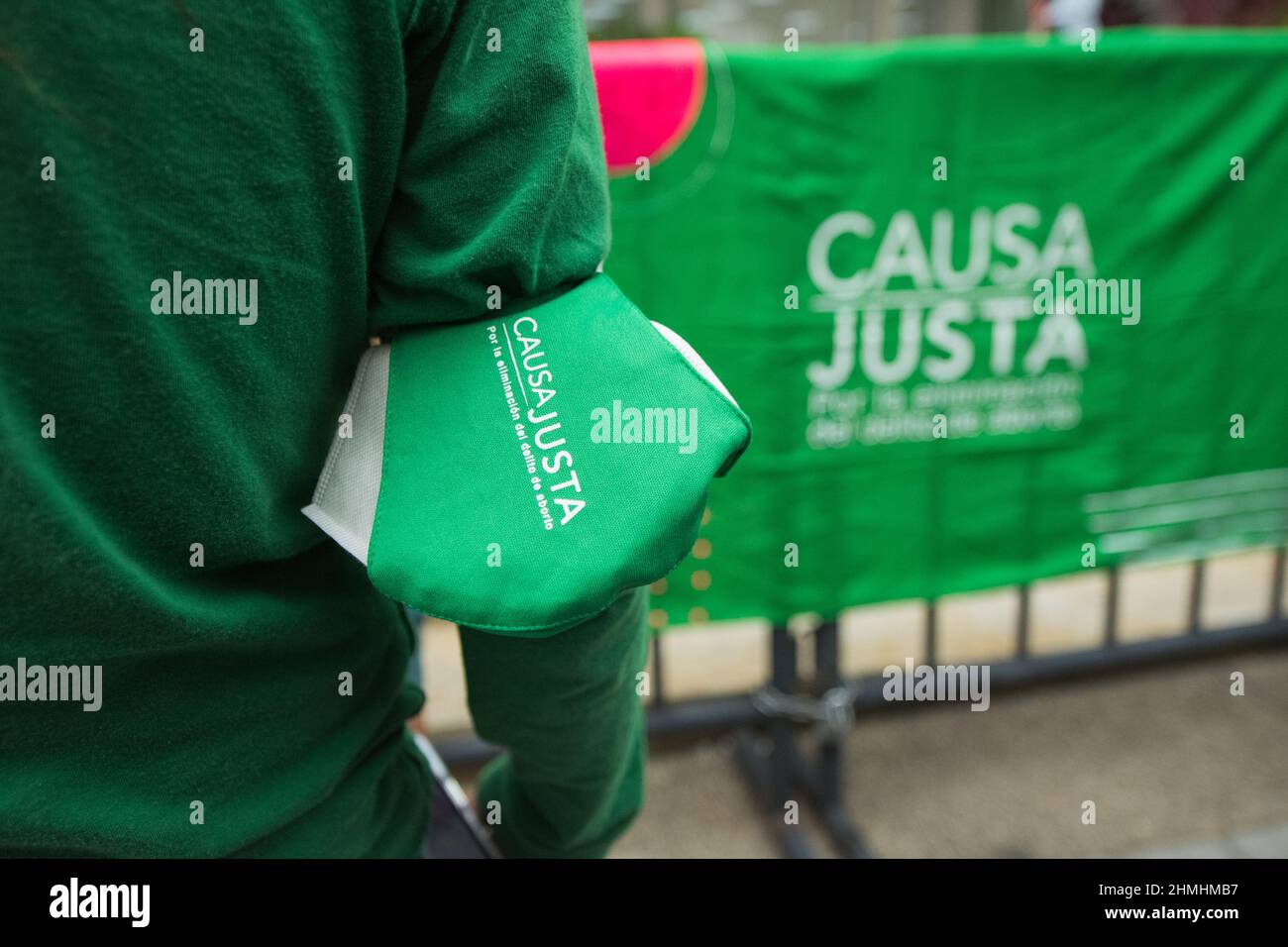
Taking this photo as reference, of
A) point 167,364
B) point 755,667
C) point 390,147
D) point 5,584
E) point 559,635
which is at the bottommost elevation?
point 755,667

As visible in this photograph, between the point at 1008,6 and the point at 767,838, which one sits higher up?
the point at 1008,6

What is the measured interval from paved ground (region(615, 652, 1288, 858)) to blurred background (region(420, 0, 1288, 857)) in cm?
1

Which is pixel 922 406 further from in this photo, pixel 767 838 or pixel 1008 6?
pixel 1008 6

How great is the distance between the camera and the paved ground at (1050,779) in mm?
2947

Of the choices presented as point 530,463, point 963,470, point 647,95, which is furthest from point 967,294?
point 530,463

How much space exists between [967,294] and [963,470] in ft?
1.60

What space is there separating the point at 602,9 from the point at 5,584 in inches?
294

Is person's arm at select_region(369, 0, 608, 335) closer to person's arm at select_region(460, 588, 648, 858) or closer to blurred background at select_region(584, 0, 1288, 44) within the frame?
person's arm at select_region(460, 588, 648, 858)

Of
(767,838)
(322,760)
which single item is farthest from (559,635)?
(767,838)

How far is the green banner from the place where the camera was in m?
2.54

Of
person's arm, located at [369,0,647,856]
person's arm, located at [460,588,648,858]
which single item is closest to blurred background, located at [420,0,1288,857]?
person's arm, located at [460,588,648,858]

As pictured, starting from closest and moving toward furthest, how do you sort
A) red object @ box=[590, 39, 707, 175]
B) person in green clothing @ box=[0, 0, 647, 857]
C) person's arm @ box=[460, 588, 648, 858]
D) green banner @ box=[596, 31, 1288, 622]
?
person in green clothing @ box=[0, 0, 647, 857], person's arm @ box=[460, 588, 648, 858], red object @ box=[590, 39, 707, 175], green banner @ box=[596, 31, 1288, 622]

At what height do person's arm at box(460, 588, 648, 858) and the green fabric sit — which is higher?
the green fabric
